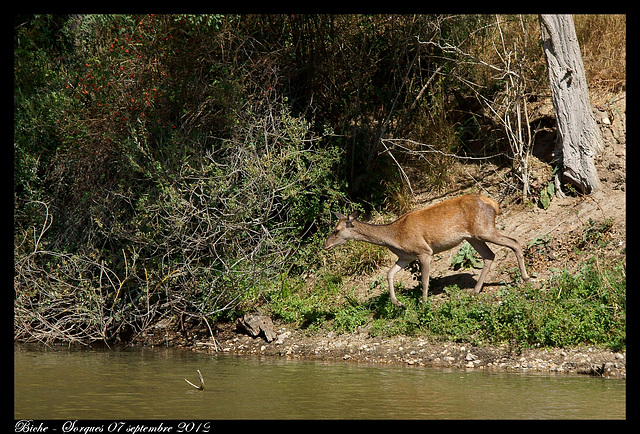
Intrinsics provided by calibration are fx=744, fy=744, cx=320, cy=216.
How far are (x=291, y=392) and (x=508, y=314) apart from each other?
387 centimetres

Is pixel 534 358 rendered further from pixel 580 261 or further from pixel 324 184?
pixel 324 184

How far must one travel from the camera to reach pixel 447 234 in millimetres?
12031

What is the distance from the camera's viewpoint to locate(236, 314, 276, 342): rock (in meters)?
12.7

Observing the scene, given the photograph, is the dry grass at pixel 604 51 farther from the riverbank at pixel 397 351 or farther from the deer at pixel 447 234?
the riverbank at pixel 397 351

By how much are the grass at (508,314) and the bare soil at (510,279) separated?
185 millimetres

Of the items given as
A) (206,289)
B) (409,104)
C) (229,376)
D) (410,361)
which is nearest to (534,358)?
(410,361)

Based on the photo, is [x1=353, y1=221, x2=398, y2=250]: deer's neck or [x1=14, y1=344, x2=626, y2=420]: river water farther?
[x1=353, y1=221, x2=398, y2=250]: deer's neck

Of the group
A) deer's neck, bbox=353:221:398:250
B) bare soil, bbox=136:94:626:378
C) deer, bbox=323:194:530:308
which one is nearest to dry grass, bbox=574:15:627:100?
bare soil, bbox=136:94:626:378

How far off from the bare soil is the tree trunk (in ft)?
1.14

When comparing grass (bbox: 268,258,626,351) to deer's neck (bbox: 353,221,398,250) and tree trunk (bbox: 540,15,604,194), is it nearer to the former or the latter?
deer's neck (bbox: 353,221,398,250)

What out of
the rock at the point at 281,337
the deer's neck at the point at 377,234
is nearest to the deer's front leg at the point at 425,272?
the deer's neck at the point at 377,234

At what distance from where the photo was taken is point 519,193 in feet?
47.4

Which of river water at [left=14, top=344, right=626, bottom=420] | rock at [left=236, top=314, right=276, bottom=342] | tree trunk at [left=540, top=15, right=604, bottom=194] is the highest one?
tree trunk at [left=540, top=15, right=604, bottom=194]

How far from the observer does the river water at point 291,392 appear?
7.98m
